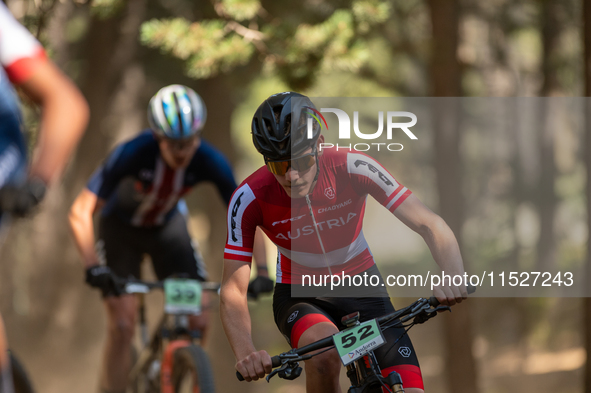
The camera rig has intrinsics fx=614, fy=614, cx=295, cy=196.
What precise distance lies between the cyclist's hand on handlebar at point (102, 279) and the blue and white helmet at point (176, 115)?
112 cm

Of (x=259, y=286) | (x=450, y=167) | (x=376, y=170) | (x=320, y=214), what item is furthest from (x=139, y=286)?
(x=450, y=167)

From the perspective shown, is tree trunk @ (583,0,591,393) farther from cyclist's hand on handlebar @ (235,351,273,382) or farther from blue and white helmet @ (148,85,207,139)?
cyclist's hand on handlebar @ (235,351,273,382)

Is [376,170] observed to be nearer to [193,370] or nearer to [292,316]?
[292,316]

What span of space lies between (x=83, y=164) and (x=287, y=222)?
25.2 ft

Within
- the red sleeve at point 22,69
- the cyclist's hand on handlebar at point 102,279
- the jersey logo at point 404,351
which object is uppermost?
the red sleeve at point 22,69

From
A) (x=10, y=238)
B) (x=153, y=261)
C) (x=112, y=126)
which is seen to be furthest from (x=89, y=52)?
(x=153, y=261)

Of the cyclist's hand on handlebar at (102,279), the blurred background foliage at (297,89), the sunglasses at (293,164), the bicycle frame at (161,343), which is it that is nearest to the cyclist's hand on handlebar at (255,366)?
the sunglasses at (293,164)

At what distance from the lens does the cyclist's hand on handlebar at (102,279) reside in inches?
176

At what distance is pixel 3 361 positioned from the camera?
246 cm

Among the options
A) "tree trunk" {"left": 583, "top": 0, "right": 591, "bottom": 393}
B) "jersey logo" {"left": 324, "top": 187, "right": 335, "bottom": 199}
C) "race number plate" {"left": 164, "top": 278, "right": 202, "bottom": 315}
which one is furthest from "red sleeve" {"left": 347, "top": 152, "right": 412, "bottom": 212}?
"tree trunk" {"left": 583, "top": 0, "right": 591, "bottom": 393}

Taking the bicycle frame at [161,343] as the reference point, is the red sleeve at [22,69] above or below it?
above

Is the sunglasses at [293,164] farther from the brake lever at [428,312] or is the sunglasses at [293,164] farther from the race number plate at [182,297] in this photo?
the race number plate at [182,297]

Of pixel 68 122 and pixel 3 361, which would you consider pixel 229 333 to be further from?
pixel 68 122

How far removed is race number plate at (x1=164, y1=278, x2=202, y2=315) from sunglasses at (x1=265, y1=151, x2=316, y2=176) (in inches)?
81.1
